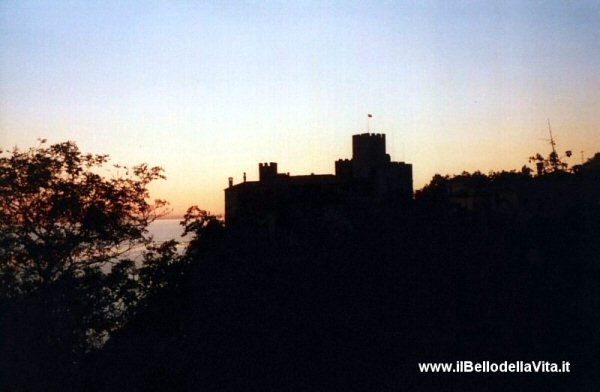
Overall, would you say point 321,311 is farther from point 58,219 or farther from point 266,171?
point 266,171

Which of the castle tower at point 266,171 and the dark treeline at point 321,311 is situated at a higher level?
the castle tower at point 266,171

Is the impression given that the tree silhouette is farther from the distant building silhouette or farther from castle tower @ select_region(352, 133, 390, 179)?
castle tower @ select_region(352, 133, 390, 179)

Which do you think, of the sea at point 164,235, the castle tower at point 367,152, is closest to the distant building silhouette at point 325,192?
the castle tower at point 367,152

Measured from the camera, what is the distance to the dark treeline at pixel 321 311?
15734 mm

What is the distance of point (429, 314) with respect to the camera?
57.8 feet

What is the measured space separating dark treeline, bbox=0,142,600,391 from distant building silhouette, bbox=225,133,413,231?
3.44ft

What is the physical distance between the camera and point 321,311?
56.3 feet

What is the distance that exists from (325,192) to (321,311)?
1623cm

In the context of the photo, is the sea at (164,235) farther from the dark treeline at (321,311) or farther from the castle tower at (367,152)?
the castle tower at (367,152)

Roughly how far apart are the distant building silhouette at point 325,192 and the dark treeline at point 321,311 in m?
1.05

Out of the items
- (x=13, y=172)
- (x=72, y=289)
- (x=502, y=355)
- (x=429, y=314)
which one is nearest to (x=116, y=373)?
(x=72, y=289)

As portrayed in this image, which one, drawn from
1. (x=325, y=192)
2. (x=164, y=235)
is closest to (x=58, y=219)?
(x=164, y=235)

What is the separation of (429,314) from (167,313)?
17.8ft

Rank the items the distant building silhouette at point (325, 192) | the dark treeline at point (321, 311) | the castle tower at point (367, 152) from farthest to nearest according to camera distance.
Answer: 1. the castle tower at point (367, 152)
2. the distant building silhouette at point (325, 192)
3. the dark treeline at point (321, 311)
